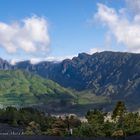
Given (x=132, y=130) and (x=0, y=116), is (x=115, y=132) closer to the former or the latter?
(x=132, y=130)

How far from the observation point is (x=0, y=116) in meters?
141

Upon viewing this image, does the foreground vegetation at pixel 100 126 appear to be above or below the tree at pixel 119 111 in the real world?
below

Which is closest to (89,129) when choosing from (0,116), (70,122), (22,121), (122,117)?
(122,117)

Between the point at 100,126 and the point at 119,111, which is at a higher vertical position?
the point at 119,111

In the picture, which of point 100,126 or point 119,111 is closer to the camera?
point 100,126

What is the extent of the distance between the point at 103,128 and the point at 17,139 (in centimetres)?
3611

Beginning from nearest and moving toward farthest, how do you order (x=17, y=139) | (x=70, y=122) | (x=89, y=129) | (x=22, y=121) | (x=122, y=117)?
(x=17, y=139)
(x=89, y=129)
(x=122, y=117)
(x=70, y=122)
(x=22, y=121)

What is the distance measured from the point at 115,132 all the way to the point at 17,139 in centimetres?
2828

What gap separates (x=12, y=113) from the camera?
445 feet

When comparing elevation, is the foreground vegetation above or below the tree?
below

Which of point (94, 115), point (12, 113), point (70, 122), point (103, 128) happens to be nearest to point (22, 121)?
point (12, 113)

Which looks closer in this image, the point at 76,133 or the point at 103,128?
the point at 76,133

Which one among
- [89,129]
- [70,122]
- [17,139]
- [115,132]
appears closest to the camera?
[17,139]

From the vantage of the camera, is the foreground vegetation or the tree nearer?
the foreground vegetation
